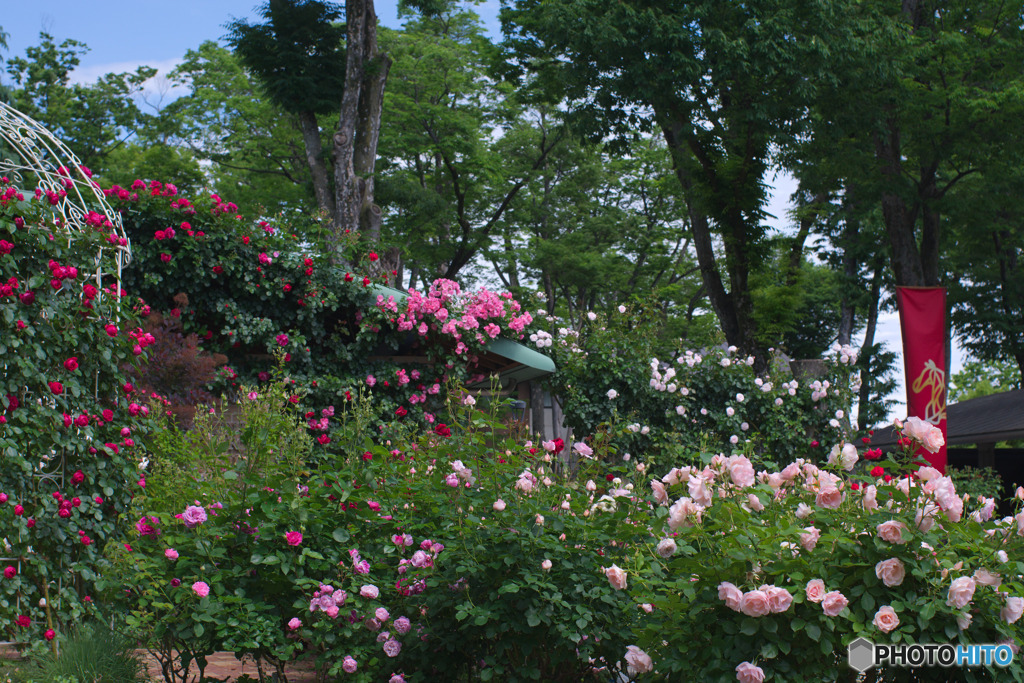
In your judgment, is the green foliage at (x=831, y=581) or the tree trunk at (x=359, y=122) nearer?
the green foliage at (x=831, y=581)

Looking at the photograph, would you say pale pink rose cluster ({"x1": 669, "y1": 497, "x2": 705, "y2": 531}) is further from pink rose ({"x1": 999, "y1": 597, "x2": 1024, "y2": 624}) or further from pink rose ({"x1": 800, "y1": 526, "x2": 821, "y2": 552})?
pink rose ({"x1": 999, "y1": 597, "x2": 1024, "y2": 624})

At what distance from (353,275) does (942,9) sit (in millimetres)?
11410

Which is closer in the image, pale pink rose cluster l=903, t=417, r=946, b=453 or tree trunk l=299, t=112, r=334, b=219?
pale pink rose cluster l=903, t=417, r=946, b=453

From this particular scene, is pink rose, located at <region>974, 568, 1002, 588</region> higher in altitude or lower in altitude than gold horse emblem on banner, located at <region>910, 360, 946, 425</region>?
higher

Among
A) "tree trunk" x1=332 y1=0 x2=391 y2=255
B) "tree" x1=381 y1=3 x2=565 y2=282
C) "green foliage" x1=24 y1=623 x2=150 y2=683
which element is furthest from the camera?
"tree" x1=381 y1=3 x2=565 y2=282

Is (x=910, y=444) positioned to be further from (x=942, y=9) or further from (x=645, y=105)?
(x=942, y=9)

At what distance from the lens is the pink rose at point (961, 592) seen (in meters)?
2.31

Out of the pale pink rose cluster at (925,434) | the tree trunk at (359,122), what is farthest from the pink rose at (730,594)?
the tree trunk at (359,122)

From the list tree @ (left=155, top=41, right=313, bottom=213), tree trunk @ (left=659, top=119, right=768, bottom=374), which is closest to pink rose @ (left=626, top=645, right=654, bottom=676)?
tree trunk @ (left=659, top=119, right=768, bottom=374)

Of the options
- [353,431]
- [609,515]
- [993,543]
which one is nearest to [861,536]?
[993,543]

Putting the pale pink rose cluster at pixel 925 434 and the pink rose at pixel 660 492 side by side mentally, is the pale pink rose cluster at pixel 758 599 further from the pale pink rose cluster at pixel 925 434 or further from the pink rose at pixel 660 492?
the pale pink rose cluster at pixel 925 434

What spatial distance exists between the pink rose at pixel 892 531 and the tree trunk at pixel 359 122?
11.4 meters

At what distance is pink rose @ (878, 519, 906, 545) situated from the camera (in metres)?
2.36

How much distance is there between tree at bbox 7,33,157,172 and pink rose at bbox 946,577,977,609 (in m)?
21.1
